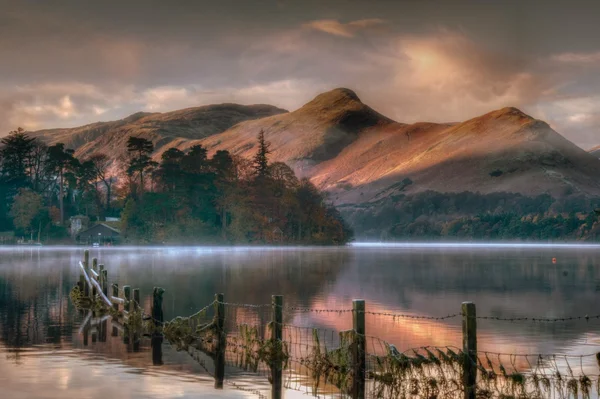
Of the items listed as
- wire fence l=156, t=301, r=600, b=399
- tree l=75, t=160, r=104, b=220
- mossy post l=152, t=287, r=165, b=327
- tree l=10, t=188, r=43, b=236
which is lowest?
wire fence l=156, t=301, r=600, b=399

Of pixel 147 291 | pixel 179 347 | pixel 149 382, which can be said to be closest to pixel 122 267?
pixel 147 291

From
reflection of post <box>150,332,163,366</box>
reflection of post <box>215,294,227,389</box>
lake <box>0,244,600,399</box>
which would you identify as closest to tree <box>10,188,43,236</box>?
lake <box>0,244,600,399</box>

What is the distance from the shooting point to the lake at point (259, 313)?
68.5 feet

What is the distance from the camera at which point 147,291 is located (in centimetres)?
4972

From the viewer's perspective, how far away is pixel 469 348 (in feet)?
58.7

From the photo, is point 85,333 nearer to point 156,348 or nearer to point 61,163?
point 156,348

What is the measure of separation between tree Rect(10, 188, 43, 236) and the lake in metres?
85.6

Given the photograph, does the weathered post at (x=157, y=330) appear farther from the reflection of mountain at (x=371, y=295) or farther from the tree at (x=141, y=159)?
the tree at (x=141, y=159)

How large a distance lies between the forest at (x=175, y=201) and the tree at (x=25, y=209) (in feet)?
0.64

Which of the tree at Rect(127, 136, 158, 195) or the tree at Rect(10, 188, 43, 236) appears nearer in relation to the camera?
the tree at Rect(10, 188, 43, 236)

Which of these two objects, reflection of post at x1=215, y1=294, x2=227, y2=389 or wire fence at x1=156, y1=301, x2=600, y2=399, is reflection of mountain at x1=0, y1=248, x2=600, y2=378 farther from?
wire fence at x1=156, y1=301, x2=600, y2=399

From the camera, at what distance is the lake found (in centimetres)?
2089

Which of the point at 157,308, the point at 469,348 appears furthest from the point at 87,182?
the point at 469,348

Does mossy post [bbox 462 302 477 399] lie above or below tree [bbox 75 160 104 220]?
below
